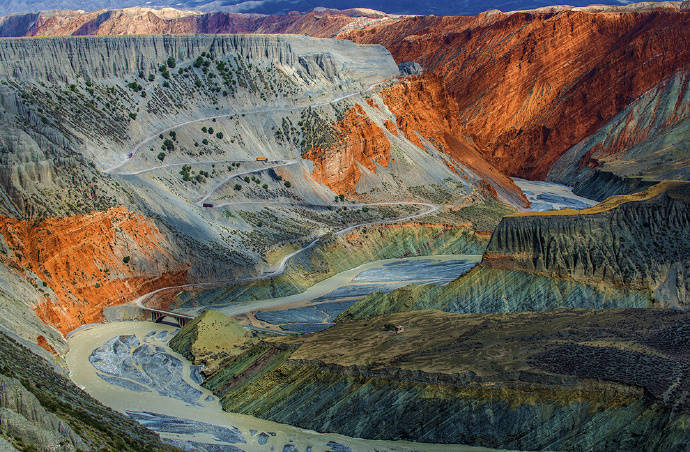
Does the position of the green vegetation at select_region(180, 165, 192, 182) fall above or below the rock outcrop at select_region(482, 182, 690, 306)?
above

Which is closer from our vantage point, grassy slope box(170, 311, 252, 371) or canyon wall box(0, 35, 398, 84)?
grassy slope box(170, 311, 252, 371)

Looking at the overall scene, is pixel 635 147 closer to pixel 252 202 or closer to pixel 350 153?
pixel 350 153

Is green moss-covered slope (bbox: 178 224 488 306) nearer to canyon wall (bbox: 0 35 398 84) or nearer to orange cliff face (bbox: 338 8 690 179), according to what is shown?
canyon wall (bbox: 0 35 398 84)

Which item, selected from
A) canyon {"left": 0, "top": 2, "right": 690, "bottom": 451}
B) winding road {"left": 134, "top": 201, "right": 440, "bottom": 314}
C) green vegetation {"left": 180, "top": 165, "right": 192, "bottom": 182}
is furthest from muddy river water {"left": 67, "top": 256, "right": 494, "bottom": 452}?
green vegetation {"left": 180, "top": 165, "right": 192, "bottom": 182}

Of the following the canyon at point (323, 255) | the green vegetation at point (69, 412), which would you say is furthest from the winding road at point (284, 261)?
the green vegetation at point (69, 412)

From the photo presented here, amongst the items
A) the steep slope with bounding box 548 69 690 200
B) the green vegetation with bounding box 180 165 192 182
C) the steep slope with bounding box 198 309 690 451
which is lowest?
the steep slope with bounding box 548 69 690 200

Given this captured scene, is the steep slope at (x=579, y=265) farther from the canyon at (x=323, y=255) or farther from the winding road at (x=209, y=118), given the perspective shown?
the winding road at (x=209, y=118)

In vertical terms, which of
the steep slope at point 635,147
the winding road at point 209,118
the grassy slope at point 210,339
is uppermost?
the winding road at point 209,118

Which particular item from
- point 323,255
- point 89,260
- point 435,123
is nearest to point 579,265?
point 323,255
